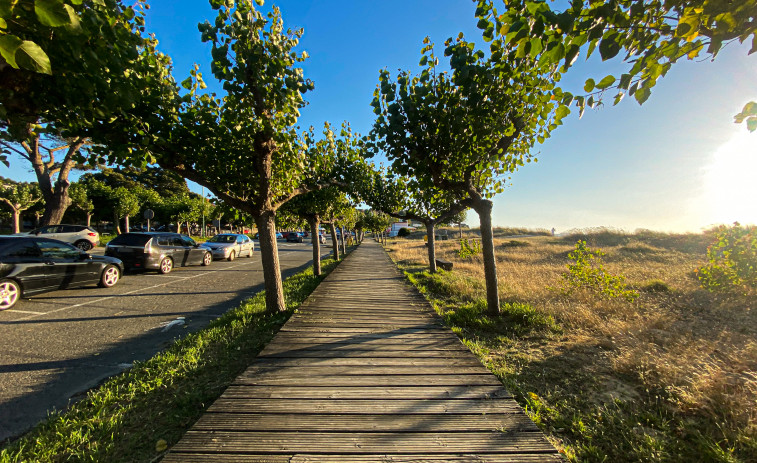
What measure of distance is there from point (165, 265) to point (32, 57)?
12.6 m

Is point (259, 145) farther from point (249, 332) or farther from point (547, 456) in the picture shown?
point (547, 456)

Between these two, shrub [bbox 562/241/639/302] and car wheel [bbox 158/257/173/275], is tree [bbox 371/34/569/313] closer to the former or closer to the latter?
shrub [bbox 562/241/639/302]

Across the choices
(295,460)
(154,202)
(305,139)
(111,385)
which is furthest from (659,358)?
(154,202)

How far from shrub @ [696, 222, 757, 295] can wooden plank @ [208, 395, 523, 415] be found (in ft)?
23.8

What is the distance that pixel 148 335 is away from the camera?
494cm

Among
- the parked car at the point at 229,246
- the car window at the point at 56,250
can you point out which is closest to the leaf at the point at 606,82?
the car window at the point at 56,250

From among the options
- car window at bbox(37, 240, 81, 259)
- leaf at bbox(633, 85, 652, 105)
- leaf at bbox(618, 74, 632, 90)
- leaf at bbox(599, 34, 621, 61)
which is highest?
leaf at bbox(599, 34, 621, 61)

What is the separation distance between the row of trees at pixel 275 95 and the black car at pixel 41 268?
3.93 metres

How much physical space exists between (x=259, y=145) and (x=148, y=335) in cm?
385

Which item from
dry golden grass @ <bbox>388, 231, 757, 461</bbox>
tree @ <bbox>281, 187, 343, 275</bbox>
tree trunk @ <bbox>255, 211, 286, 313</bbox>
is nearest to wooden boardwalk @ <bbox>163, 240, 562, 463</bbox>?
dry golden grass @ <bbox>388, 231, 757, 461</bbox>

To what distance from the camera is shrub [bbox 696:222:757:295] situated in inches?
232

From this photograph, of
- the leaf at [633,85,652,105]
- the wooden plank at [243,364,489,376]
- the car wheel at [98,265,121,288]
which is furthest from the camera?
the car wheel at [98,265,121,288]

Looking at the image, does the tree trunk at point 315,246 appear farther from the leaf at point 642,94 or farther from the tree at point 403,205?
the leaf at point 642,94

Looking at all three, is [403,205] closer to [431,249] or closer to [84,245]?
[431,249]
